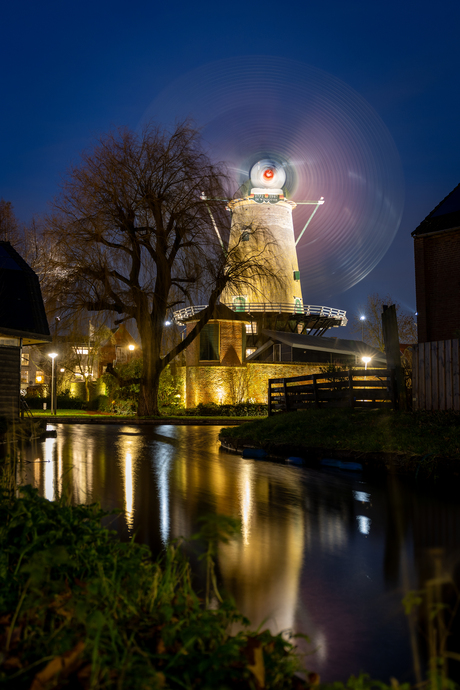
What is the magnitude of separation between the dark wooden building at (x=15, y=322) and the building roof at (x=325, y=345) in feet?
82.7

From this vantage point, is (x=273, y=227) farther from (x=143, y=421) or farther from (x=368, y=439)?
(x=368, y=439)

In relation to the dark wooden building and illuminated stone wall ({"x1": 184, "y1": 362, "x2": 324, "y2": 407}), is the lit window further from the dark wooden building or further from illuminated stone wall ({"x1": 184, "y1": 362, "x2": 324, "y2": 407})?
the dark wooden building

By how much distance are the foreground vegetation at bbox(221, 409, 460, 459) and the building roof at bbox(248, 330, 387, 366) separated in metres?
28.8

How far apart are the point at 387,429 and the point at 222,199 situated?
60.4 ft

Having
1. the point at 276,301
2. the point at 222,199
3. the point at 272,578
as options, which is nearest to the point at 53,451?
the point at 272,578

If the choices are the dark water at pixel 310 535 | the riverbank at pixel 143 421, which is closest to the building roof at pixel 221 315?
the riverbank at pixel 143 421

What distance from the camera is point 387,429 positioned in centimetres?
1256

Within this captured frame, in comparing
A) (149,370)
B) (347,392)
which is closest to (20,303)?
(149,370)

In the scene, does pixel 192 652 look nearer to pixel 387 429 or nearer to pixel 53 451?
pixel 387 429

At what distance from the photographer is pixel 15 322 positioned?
21.7 meters

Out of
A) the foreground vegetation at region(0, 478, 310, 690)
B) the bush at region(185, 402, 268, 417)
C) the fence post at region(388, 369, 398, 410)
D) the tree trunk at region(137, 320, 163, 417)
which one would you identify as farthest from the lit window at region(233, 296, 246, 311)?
the foreground vegetation at region(0, 478, 310, 690)

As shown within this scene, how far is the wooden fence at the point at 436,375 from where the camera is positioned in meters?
13.4

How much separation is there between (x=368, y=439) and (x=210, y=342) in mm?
29370

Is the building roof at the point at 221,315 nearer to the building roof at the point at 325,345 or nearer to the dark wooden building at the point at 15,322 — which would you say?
the building roof at the point at 325,345
